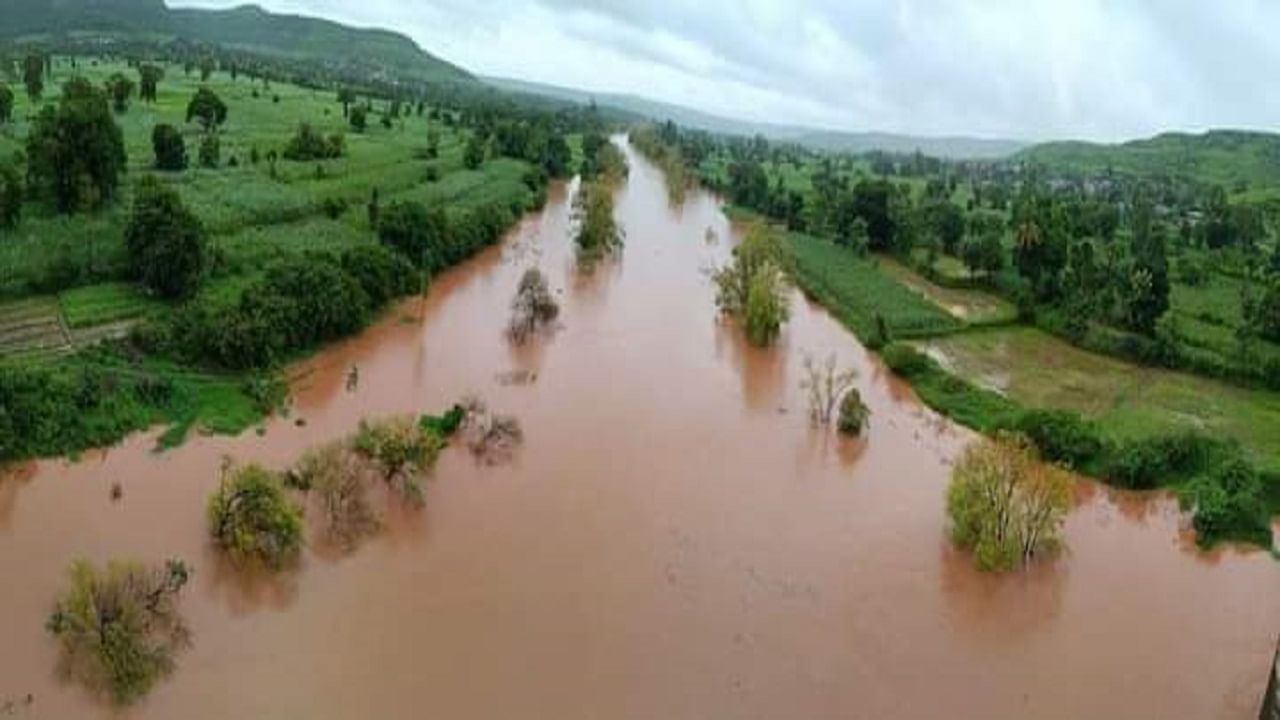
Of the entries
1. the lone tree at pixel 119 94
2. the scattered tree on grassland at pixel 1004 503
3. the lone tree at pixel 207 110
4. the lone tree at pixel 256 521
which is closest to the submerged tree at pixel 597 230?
the lone tree at pixel 207 110

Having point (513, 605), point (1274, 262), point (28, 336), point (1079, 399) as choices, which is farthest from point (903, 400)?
point (1274, 262)

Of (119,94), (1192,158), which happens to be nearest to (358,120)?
(119,94)

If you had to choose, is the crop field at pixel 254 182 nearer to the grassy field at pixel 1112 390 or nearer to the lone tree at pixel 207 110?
the lone tree at pixel 207 110

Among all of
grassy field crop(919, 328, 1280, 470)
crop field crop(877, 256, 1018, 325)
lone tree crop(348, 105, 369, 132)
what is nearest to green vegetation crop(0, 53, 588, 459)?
lone tree crop(348, 105, 369, 132)

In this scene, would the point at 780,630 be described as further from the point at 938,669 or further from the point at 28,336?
the point at 28,336

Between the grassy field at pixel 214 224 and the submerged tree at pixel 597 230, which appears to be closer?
the grassy field at pixel 214 224

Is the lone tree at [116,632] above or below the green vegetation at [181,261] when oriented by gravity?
below
